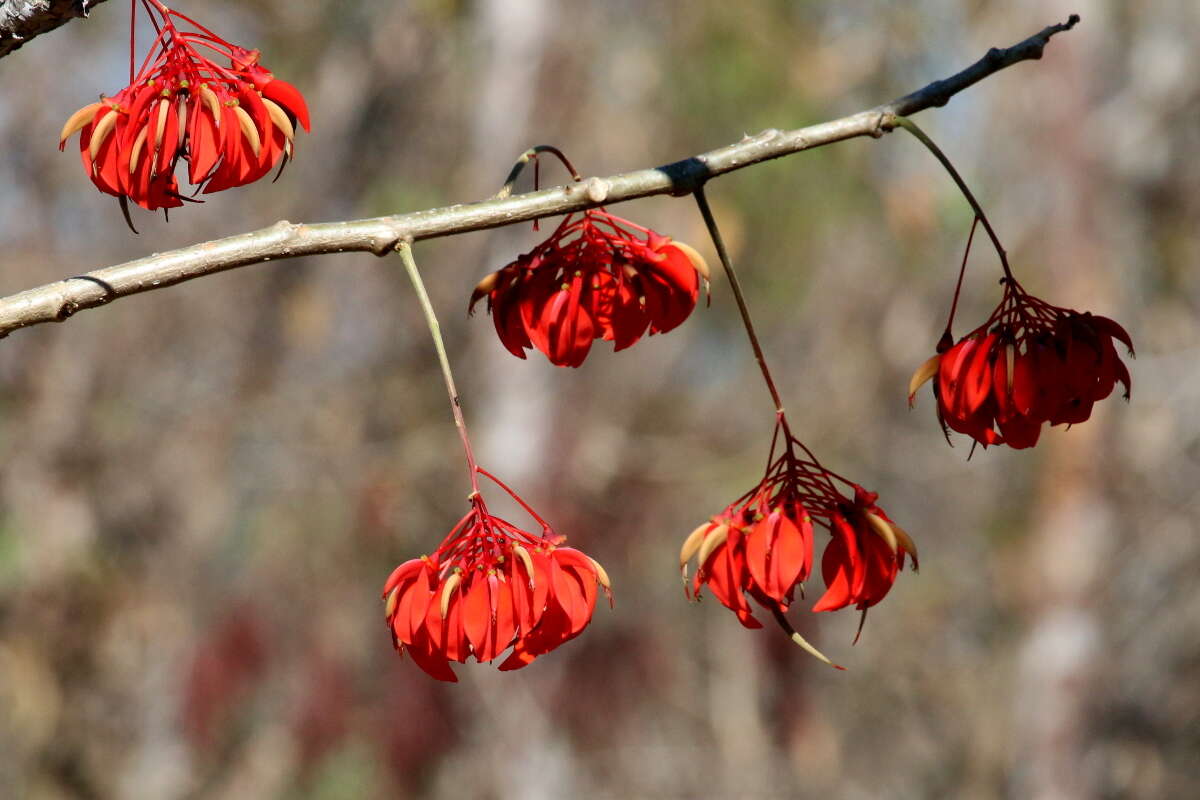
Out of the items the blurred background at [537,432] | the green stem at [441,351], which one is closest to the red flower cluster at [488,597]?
the green stem at [441,351]

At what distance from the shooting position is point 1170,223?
1142 cm

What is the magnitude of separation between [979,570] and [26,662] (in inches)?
378

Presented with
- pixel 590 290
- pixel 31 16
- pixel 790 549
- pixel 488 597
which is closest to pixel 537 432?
pixel 590 290

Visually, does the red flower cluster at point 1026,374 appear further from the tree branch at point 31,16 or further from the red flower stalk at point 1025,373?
the tree branch at point 31,16

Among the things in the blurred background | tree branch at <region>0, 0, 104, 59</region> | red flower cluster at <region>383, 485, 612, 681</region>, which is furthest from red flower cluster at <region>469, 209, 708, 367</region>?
the blurred background

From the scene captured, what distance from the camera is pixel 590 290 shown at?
2.33 metres

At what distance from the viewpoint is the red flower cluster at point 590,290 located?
2328 millimetres

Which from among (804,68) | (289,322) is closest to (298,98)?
(289,322)

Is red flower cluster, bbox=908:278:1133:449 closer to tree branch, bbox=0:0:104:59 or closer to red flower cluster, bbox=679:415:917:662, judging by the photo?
red flower cluster, bbox=679:415:917:662

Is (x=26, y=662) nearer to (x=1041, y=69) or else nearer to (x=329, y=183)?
(x=329, y=183)

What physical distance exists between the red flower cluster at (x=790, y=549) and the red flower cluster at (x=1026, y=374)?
24cm

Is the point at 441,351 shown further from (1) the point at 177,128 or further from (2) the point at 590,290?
(1) the point at 177,128

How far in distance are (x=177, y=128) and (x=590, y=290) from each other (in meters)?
0.78

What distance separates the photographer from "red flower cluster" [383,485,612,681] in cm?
198
